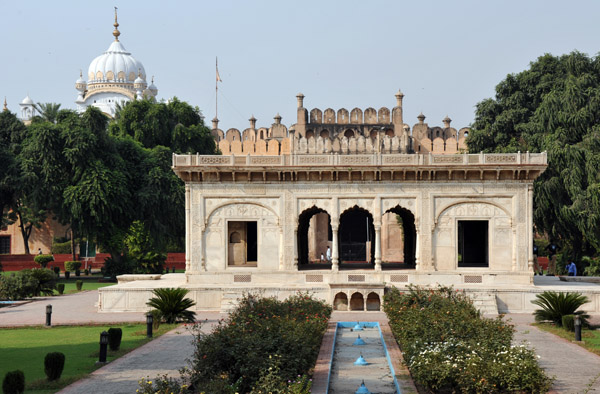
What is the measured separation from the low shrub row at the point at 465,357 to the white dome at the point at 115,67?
74.8 meters

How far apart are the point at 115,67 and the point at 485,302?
70.0 metres

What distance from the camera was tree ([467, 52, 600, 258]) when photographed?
35531 mm

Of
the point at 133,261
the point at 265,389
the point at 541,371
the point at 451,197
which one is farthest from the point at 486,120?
the point at 265,389

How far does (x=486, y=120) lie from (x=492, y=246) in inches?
739

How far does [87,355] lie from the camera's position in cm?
1711

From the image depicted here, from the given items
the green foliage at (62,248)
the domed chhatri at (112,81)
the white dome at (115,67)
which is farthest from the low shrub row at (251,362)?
the white dome at (115,67)

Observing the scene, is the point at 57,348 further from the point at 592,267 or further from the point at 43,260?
the point at 43,260

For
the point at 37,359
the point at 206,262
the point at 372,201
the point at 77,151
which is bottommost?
the point at 37,359

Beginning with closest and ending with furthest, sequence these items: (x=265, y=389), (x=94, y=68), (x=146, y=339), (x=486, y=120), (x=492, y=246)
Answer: (x=265, y=389) < (x=146, y=339) < (x=492, y=246) < (x=486, y=120) < (x=94, y=68)

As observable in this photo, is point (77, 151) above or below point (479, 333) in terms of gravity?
above

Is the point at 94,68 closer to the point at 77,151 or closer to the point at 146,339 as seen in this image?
the point at 77,151

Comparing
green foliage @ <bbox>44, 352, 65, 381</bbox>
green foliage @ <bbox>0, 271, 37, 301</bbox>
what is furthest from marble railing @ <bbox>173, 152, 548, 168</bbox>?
green foliage @ <bbox>44, 352, 65, 381</bbox>

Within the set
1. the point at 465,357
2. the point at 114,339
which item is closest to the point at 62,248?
the point at 114,339

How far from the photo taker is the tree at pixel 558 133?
1399 inches
